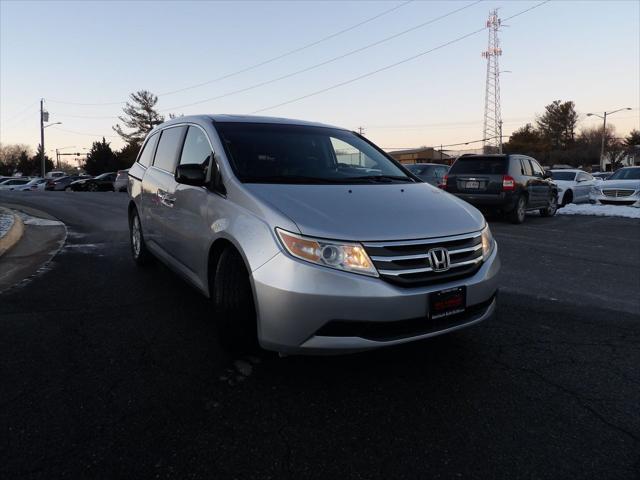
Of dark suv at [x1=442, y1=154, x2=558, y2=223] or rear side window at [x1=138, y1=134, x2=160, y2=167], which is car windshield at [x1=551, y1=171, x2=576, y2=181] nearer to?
dark suv at [x1=442, y1=154, x2=558, y2=223]

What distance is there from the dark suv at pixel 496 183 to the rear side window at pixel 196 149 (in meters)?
9.05

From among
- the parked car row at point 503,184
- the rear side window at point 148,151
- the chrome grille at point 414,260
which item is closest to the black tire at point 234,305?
the chrome grille at point 414,260

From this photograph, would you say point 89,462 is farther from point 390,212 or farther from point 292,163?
point 292,163

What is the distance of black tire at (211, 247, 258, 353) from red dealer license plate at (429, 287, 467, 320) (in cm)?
107

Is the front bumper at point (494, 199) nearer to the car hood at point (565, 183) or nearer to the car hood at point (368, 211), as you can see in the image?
the car hood at point (565, 183)

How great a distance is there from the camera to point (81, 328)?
12.7 ft

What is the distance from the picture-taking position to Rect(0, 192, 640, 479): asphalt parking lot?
2.18 metres

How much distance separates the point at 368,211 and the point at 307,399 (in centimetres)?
117

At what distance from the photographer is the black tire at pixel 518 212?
1206 cm

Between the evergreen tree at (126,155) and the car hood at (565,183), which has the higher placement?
the evergreen tree at (126,155)

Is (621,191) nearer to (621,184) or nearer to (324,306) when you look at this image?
(621,184)

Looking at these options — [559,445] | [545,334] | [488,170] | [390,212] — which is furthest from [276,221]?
[488,170]

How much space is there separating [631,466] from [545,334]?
1.75 m

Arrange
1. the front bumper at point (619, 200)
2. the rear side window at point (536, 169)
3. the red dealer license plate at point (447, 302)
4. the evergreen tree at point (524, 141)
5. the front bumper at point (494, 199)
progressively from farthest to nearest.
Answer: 1. the evergreen tree at point (524, 141)
2. the front bumper at point (619, 200)
3. the rear side window at point (536, 169)
4. the front bumper at point (494, 199)
5. the red dealer license plate at point (447, 302)
